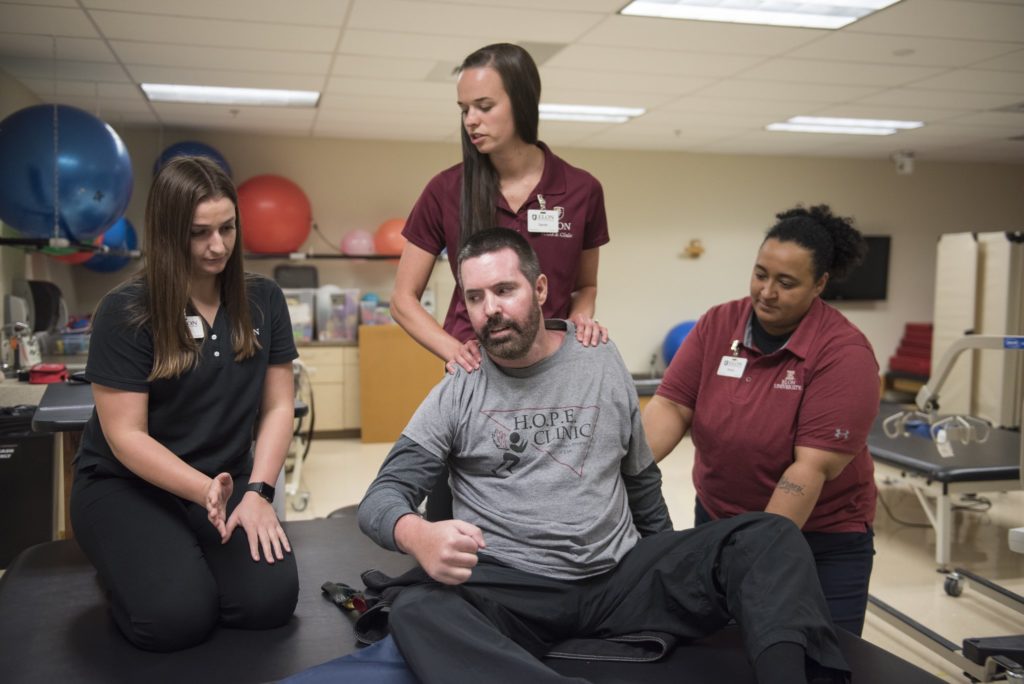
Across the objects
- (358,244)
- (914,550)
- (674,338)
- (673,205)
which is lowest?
(914,550)

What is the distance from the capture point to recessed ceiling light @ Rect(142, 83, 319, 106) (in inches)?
200

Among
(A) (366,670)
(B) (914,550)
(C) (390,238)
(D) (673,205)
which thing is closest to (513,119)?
(A) (366,670)

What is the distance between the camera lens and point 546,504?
1616 millimetres

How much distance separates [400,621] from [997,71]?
466cm

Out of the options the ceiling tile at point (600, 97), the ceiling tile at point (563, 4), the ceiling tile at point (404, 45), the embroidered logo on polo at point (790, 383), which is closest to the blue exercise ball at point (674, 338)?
the ceiling tile at point (600, 97)

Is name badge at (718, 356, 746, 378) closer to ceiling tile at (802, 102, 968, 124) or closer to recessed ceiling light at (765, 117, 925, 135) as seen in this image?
ceiling tile at (802, 102, 968, 124)

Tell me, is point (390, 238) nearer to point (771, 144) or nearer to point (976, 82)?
point (771, 144)

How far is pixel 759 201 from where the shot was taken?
764 cm

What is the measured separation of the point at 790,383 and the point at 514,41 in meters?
2.65

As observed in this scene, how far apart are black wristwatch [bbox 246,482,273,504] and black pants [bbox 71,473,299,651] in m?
0.10

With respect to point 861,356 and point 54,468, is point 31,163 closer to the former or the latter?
point 54,468

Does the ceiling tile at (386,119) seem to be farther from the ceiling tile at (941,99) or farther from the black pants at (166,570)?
the black pants at (166,570)

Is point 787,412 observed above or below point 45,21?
below

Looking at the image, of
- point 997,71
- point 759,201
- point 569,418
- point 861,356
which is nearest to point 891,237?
point 759,201
